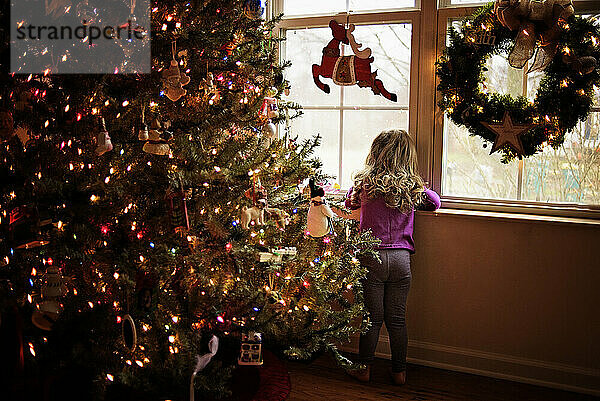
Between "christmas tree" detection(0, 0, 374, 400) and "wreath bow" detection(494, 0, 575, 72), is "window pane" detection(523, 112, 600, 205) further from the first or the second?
"christmas tree" detection(0, 0, 374, 400)

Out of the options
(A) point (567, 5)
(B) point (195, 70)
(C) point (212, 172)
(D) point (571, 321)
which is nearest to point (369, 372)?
(D) point (571, 321)

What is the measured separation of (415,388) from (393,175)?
1.17 m

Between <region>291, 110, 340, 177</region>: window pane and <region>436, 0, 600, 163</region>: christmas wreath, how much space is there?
0.74m

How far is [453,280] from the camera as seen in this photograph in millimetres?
3451

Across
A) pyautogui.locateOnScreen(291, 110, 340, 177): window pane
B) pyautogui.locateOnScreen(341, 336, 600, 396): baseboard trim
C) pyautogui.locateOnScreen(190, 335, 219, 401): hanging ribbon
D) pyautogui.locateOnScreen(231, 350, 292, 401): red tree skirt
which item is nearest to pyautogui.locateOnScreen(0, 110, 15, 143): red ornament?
pyautogui.locateOnScreen(190, 335, 219, 401): hanging ribbon

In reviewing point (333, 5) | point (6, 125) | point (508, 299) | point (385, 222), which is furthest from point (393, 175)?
point (6, 125)

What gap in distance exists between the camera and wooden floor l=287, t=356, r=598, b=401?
3.12 metres

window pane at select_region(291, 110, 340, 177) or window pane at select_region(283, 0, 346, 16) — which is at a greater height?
window pane at select_region(283, 0, 346, 16)

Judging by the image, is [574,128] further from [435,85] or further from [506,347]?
[506,347]

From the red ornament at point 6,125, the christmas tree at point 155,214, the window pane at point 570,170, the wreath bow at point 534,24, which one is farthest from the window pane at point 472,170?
the red ornament at point 6,125

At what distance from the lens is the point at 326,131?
3842 mm

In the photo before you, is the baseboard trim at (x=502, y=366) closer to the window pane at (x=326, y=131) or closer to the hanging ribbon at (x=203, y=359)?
the window pane at (x=326, y=131)

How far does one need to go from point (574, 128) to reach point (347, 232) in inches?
53.9

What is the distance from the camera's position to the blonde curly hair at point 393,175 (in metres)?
3.18
